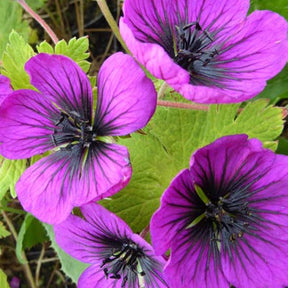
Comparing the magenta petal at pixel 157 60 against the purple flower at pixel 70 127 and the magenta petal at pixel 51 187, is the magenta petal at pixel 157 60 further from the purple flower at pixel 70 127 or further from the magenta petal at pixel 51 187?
the magenta petal at pixel 51 187

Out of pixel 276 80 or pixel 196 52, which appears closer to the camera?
pixel 196 52

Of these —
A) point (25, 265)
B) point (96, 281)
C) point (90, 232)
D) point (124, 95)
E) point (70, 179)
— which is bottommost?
point (25, 265)

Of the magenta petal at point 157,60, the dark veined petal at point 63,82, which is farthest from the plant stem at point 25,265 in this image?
the magenta petal at point 157,60

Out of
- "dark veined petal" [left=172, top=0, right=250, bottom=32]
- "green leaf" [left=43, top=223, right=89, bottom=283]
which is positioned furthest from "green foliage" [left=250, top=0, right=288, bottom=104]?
"green leaf" [left=43, top=223, right=89, bottom=283]

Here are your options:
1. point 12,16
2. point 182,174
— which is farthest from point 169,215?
point 12,16

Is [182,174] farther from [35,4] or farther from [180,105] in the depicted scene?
[35,4]

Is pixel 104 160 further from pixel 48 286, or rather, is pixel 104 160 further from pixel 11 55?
pixel 48 286

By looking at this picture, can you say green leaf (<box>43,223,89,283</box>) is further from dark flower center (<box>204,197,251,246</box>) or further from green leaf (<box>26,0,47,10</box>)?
green leaf (<box>26,0,47,10</box>)

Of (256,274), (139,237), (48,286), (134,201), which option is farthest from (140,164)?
(48,286)
